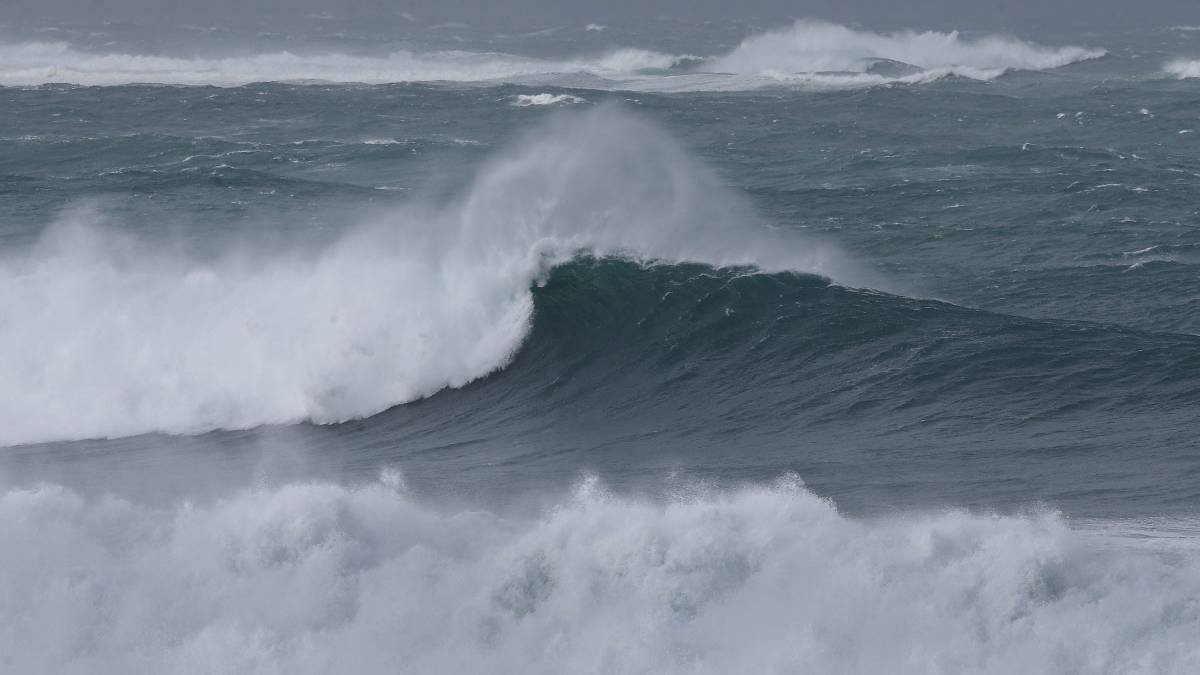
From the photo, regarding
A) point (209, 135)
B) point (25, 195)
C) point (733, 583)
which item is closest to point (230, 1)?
point (209, 135)

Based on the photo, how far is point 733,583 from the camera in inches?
549

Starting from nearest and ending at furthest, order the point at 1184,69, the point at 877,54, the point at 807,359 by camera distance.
A: the point at 807,359
the point at 1184,69
the point at 877,54

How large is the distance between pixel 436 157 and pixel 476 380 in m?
24.9

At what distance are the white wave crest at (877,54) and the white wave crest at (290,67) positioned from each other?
6845 mm

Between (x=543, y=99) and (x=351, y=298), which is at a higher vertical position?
(x=543, y=99)

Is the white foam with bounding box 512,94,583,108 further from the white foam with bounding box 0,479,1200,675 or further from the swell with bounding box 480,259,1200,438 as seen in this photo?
the white foam with bounding box 0,479,1200,675

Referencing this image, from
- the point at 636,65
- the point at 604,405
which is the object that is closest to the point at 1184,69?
the point at 636,65

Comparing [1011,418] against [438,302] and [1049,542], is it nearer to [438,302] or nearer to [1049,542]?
[1049,542]

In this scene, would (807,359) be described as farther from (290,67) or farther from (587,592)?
(290,67)

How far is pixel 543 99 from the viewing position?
6412 centimetres

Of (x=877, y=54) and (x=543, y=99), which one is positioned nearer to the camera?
(x=543, y=99)

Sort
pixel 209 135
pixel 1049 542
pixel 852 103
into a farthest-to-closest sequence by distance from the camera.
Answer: pixel 852 103, pixel 209 135, pixel 1049 542

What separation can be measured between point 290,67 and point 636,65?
22.6 metres

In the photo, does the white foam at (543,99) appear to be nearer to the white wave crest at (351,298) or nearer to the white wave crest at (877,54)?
the white wave crest at (877,54)
